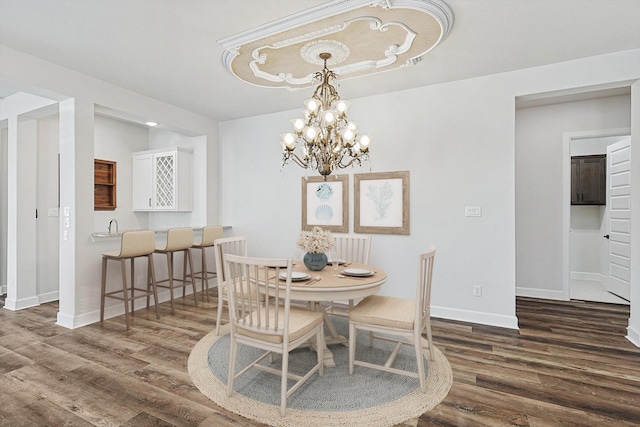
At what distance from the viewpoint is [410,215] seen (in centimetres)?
385

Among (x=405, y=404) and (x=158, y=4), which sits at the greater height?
(x=158, y=4)

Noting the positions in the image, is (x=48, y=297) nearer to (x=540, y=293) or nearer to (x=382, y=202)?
(x=382, y=202)

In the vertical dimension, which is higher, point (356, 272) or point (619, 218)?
point (619, 218)

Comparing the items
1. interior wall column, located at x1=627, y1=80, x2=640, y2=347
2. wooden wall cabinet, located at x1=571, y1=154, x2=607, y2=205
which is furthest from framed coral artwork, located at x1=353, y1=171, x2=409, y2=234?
wooden wall cabinet, located at x1=571, y1=154, x2=607, y2=205

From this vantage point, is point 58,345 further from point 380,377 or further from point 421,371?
point 421,371

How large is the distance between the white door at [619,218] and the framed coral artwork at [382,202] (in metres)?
2.92

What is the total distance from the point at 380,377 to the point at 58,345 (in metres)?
2.90

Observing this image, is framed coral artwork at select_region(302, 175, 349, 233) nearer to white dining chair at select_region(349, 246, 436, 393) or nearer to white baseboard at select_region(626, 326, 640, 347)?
white dining chair at select_region(349, 246, 436, 393)

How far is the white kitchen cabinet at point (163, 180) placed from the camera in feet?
16.6

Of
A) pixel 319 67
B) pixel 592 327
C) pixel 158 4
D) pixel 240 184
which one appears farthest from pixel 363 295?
pixel 240 184

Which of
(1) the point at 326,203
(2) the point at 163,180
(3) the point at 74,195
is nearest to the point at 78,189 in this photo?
(3) the point at 74,195

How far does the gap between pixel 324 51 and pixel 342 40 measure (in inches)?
8.8

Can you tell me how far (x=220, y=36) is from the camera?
8.74ft

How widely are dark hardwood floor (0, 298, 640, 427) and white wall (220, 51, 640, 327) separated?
532mm
